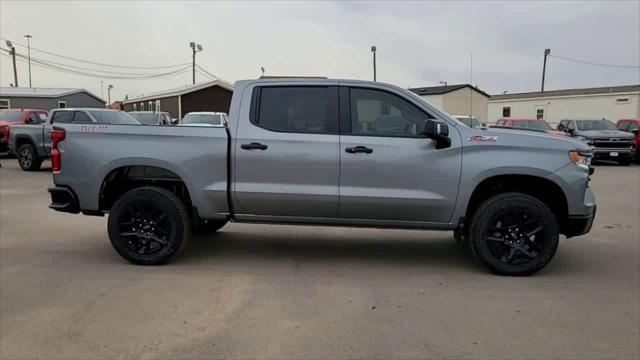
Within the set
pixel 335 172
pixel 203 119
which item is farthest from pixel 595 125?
pixel 335 172

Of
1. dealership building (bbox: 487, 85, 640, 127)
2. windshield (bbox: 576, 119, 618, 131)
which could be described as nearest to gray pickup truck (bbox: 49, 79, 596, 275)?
windshield (bbox: 576, 119, 618, 131)

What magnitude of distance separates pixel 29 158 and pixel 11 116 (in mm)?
4664

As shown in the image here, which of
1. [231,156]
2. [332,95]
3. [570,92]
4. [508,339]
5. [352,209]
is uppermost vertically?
[570,92]

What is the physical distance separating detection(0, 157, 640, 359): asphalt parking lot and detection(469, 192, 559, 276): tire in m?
0.15

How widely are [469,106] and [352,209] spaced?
46.5 meters

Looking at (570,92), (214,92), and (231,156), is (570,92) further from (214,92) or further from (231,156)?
(231,156)

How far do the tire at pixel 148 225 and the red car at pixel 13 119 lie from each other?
14985mm

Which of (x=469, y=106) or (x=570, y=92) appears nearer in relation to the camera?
(x=570, y=92)

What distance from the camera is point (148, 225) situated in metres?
5.45

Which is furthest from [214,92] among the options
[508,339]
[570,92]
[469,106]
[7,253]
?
[508,339]

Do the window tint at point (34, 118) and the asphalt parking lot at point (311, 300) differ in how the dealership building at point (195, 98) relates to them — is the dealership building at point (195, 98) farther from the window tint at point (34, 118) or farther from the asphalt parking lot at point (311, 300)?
the asphalt parking lot at point (311, 300)

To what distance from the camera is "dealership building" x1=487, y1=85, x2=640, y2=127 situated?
34.8 metres

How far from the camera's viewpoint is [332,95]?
5.34 m

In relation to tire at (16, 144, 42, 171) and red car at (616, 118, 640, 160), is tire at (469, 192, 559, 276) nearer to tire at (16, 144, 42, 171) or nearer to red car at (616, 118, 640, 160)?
tire at (16, 144, 42, 171)
